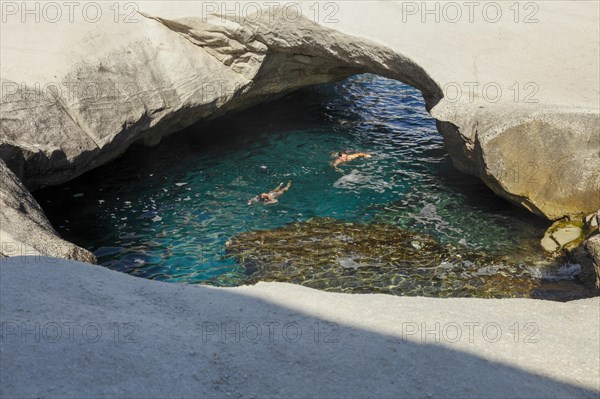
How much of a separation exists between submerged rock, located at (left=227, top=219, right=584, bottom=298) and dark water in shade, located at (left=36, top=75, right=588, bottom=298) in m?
0.26

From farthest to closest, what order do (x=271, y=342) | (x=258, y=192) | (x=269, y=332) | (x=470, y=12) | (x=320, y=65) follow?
(x=320, y=65) → (x=258, y=192) → (x=470, y=12) → (x=269, y=332) → (x=271, y=342)

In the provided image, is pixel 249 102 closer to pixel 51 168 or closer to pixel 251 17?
pixel 251 17

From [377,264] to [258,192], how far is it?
103 inches

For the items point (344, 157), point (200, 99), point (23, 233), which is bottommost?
point (344, 157)

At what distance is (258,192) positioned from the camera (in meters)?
10.8

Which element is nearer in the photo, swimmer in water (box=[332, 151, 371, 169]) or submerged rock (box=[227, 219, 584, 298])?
submerged rock (box=[227, 219, 584, 298])

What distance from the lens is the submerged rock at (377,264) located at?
27.5 feet

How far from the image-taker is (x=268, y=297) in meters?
5.76

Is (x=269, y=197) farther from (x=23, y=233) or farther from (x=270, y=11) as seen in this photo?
(x=23, y=233)

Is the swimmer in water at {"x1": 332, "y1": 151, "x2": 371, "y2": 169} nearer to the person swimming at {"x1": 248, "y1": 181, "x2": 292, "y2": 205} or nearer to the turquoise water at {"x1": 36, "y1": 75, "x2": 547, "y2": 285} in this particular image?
the turquoise water at {"x1": 36, "y1": 75, "x2": 547, "y2": 285}

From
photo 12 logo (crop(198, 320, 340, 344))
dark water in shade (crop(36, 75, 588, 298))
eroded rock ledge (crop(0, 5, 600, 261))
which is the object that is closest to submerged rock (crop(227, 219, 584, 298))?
dark water in shade (crop(36, 75, 588, 298))

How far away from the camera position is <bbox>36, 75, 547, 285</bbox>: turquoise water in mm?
9391

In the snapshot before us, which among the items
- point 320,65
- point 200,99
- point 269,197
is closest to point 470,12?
point 320,65

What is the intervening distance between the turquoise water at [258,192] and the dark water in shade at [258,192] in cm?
2
